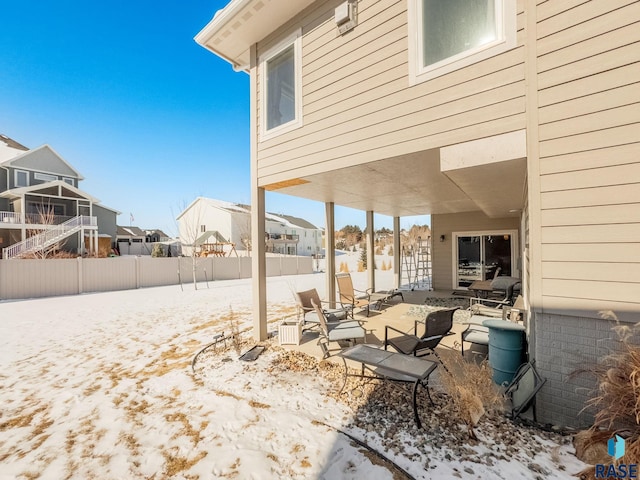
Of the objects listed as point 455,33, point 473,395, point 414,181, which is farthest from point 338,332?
point 455,33

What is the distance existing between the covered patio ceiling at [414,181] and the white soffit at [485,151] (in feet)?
0.23

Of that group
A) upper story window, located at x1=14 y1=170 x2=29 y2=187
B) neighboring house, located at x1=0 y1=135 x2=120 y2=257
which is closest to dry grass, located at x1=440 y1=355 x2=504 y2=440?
neighboring house, located at x1=0 y1=135 x2=120 y2=257

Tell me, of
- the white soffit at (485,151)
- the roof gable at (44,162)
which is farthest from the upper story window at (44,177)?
the white soffit at (485,151)

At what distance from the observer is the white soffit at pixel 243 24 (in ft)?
15.4

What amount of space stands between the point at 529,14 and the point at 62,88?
60.0ft

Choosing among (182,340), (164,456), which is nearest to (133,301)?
(182,340)

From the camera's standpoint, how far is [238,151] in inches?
1248

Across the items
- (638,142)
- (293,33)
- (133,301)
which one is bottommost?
(133,301)

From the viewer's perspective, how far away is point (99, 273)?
1305cm

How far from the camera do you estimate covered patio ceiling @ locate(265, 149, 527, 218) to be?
3.67m

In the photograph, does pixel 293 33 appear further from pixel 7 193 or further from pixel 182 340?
pixel 7 193

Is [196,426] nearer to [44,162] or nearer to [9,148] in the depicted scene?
[44,162]

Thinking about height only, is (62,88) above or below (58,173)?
above

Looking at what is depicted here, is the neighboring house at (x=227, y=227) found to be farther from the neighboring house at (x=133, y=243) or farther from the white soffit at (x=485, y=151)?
the white soffit at (x=485, y=151)
